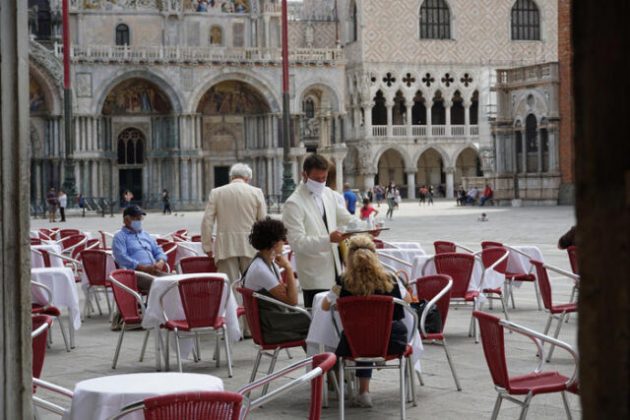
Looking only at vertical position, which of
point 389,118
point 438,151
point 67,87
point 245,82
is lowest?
point 438,151

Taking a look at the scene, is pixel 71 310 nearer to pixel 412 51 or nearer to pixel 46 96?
pixel 46 96

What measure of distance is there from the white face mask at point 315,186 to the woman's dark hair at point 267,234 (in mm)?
352

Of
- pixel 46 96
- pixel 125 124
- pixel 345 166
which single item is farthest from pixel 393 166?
pixel 46 96

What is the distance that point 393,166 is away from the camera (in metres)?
68.2

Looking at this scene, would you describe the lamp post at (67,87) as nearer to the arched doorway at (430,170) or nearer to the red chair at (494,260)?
the red chair at (494,260)

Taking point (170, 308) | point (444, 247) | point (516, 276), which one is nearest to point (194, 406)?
point (170, 308)

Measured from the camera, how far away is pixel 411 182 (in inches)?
2589

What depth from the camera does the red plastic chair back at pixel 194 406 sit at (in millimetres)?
4254

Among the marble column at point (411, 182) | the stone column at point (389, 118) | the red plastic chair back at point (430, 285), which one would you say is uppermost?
the stone column at point (389, 118)

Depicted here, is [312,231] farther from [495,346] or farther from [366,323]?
[495,346]

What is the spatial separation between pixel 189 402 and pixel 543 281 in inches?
254

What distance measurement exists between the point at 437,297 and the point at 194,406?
14.1ft

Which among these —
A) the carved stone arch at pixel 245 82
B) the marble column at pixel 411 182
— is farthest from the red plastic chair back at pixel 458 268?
the marble column at pixel 411 182

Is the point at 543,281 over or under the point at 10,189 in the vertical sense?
under
